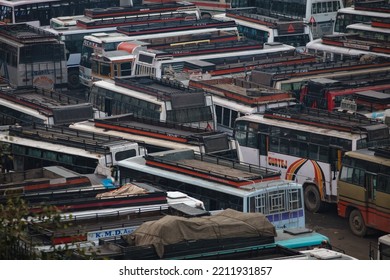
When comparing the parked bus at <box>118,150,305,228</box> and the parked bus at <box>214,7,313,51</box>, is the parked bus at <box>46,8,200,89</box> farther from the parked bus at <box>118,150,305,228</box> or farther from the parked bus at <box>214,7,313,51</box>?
the parked bus at <box>118,150,305,228</box>

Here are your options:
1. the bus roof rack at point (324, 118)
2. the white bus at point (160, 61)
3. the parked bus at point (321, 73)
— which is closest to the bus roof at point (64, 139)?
the bus roof rack at point (324, 118)

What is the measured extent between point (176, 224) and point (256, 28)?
38.7 metres

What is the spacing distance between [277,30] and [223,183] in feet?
99.2

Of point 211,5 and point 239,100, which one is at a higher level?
point 239,100

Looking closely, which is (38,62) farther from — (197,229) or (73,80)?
(197,229)

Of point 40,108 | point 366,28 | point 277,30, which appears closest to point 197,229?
point 40,108

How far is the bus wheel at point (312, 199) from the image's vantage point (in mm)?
39656

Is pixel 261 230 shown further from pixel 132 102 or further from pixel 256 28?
pixel 256 28

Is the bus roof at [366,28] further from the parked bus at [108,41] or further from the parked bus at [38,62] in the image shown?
the parked bus at [38,62]

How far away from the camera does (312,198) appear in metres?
40.1

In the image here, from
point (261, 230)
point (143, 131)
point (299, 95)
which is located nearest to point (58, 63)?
point (299, 95)

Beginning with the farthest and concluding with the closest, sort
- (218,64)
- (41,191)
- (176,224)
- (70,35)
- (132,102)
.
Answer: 1. (70,35)
2. (218,64)
3. (132,102)
4. (41,191)
5. (176,224)

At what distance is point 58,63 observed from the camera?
5547 cm

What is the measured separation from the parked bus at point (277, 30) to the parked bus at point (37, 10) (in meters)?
11.0
